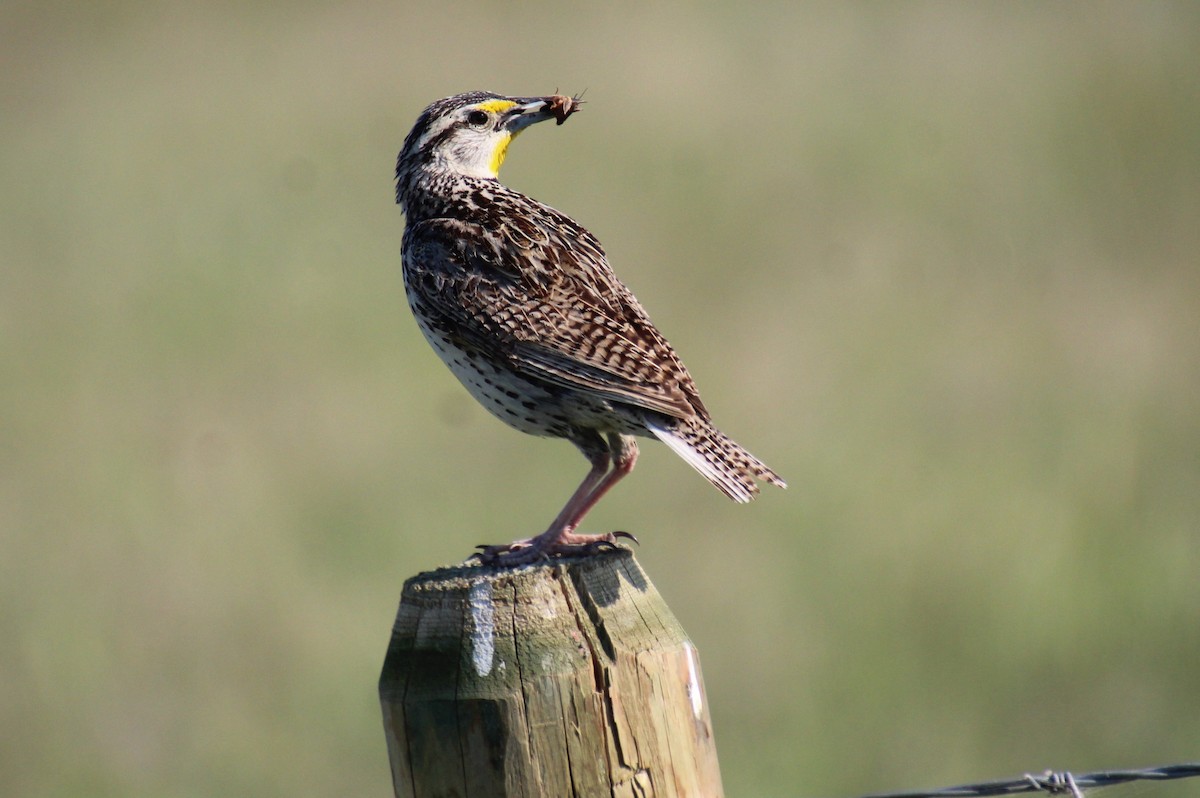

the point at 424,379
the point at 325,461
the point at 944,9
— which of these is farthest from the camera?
the point at 944,9

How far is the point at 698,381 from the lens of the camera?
9.05 m

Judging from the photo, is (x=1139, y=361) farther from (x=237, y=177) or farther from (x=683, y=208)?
(x=237, y=177)

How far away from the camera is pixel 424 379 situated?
9273 millimetres

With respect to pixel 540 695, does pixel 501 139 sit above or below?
above

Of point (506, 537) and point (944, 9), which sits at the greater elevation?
point (944, 9)

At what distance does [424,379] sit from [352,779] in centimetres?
328

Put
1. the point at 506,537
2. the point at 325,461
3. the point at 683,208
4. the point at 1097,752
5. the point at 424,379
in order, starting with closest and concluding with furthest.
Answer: the point at 1097,752
the point at 506,537
the point at 325,461
the point at 424,379
the point at 683,208

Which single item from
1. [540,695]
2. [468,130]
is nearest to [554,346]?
[468,130]

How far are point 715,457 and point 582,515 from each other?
0.49 m

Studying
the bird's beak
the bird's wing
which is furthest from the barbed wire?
the bird's beak

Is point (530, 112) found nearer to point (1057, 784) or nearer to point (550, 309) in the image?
point (550, 309)

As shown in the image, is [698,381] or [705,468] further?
[698,381]

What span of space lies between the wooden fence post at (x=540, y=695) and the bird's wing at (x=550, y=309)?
1.36 meters

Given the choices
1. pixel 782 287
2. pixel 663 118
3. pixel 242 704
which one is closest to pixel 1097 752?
pixel 242 704
